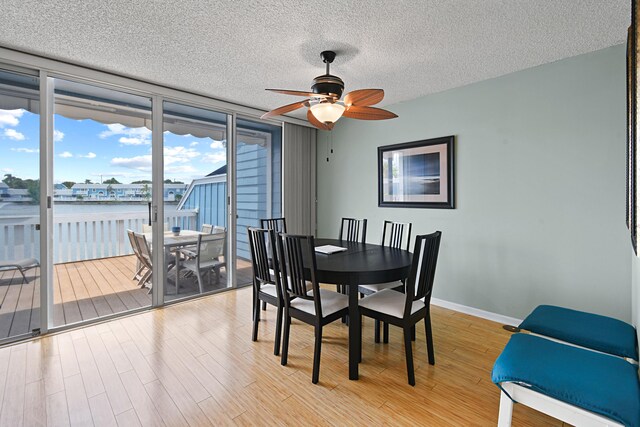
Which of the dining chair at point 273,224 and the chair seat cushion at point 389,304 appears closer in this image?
the chair seat cushion at point 389,304

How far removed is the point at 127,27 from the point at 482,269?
12.7 feet

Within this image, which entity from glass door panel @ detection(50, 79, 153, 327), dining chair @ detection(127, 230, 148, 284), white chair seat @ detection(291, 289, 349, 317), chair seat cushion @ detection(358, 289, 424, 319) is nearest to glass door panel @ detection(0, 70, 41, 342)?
glass door panel @ detection(50, 79, 153, 327)

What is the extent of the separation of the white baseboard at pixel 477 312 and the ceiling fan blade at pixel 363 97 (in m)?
2.50

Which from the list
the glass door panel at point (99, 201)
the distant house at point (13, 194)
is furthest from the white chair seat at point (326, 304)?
the distant house at point (13, 194)

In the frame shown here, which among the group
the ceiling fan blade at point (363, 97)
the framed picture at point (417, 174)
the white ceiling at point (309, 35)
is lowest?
the framed picture at point (417, 174)

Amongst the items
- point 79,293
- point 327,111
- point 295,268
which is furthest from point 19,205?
point 327,111

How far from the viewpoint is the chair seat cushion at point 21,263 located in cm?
263

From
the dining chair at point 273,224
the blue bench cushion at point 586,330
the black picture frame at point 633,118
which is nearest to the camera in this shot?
the black picture frame at point 633,118

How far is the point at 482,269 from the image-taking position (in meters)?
3.30

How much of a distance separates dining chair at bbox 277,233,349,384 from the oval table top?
13 cm

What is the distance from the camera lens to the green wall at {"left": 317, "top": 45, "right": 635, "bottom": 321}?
2.54m

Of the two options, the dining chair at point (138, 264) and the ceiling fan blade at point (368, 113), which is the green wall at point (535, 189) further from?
the dining chair at point (138, 264)

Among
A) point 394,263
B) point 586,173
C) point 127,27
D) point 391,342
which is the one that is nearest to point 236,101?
point 127,27

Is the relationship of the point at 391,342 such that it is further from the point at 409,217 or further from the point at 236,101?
the point at 236,101
